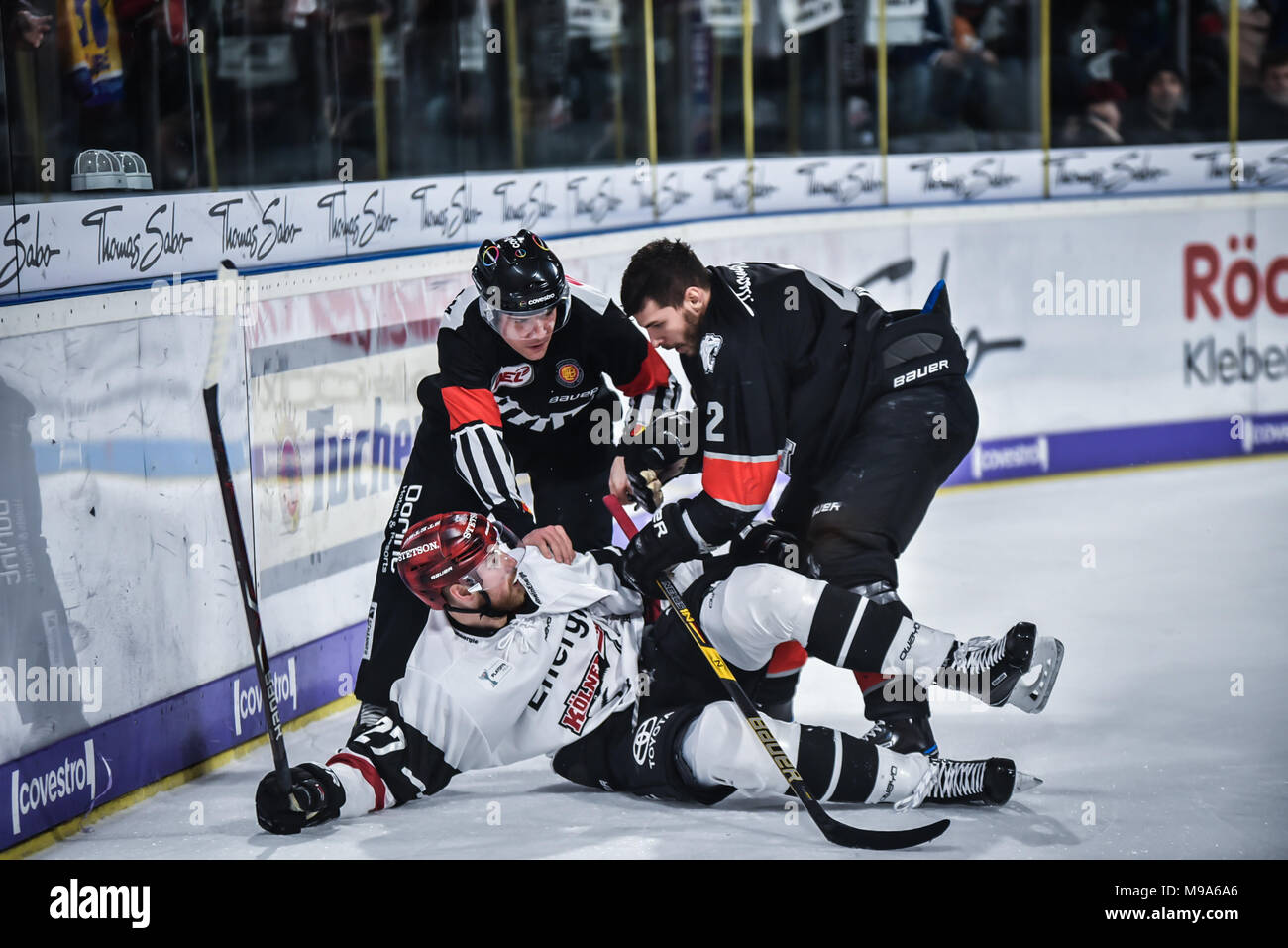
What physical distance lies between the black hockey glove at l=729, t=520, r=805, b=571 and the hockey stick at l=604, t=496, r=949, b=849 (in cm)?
32

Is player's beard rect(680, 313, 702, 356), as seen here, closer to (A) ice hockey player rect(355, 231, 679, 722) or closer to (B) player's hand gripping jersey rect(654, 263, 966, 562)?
A: (B) player's hand gripping jersey rect(654, 263, 966, 562)

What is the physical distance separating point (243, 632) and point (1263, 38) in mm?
6315

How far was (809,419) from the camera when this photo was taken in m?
3.78

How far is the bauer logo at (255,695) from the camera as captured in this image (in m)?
3.96

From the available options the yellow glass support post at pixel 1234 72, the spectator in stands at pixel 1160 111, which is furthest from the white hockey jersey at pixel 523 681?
the yellow glass support post at pixel 1234 72

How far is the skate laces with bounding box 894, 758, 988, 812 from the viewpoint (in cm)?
328

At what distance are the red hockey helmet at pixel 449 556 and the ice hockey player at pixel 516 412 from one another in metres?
0.19

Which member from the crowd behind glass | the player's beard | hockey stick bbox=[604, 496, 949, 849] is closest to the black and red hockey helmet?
the player's beard

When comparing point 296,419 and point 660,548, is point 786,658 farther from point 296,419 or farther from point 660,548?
point 296,419

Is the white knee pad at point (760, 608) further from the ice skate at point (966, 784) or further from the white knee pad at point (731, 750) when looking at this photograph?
the ice skate at point (966, 784)

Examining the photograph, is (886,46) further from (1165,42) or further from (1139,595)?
(1139,595)

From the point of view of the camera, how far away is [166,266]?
3.84m

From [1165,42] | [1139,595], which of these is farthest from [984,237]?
[1139,595]
